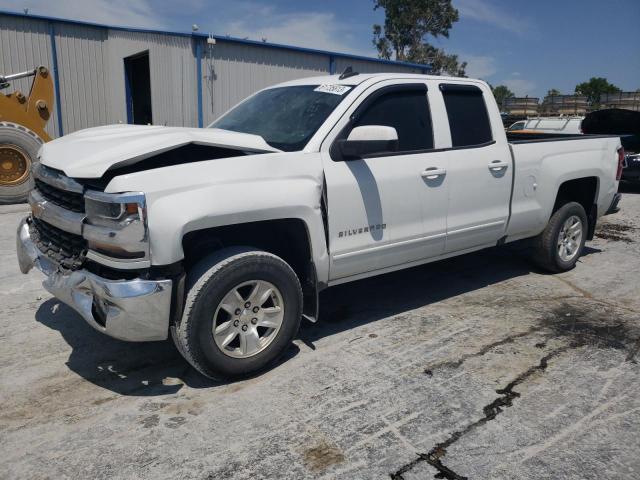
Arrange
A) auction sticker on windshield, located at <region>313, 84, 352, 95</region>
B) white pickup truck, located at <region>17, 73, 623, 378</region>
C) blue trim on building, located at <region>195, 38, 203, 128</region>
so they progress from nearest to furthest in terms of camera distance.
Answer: white pickup truck, located at <region>17, 73, 623, 378</region> → auction sticker on windshield, located at <region>313, 84, 352, 95</region> → blue trim on building, located at <region>195, 38, 203, 128</region>

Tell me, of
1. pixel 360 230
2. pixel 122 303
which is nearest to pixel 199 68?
pixel 360 230

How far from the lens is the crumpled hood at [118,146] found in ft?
10.0

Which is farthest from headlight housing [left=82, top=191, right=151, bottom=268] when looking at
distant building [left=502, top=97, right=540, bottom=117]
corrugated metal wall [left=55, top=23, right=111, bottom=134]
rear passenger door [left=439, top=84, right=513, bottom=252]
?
distant building [left=502, top=97, right=540, bottom=117]

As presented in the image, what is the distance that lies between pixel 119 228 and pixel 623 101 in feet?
120

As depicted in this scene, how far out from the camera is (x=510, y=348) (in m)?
3.99

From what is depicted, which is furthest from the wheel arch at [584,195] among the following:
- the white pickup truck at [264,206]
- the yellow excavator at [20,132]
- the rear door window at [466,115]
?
the yellow excavator at [20,132]

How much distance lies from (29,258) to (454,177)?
3181mm

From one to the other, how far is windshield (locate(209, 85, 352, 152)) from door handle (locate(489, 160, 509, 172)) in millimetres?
1504

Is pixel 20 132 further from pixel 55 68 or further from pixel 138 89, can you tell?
pixel 138 89

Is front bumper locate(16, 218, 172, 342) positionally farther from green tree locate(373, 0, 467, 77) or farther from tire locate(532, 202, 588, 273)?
green tree locate(373, 0, 467, 77)

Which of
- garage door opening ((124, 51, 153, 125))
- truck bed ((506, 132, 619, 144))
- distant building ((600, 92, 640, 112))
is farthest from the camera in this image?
distant building ((600, 92, 640, 112))

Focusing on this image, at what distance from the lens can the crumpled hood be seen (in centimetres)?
305

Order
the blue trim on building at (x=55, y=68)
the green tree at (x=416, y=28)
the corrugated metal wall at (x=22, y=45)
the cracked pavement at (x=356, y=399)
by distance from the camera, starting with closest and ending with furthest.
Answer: the cracked pavement at (x=356, y=399) < the corrugated metal wall at (x=22, y=45) < the blue trim on building at (x=55, y=68) < the green tree at (x=416, y=28)

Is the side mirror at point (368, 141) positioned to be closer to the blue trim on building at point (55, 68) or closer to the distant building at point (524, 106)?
the blue trim on building at point (55, 68)
